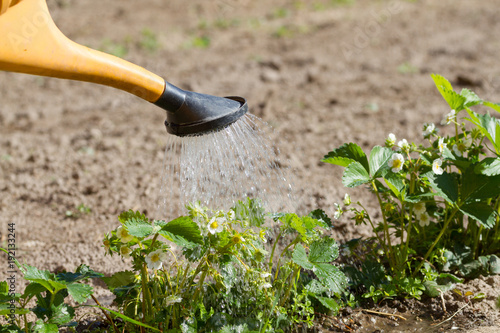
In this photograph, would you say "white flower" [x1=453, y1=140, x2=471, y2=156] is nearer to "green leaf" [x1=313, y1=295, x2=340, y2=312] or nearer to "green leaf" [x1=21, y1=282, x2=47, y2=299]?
"green leaf" [x1=313, y1=295, x2=340, y2=312]

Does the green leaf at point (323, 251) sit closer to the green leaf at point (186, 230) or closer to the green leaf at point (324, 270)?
the green leaf at point (324, 270)

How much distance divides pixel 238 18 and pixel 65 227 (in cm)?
380

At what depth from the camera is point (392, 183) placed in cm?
166

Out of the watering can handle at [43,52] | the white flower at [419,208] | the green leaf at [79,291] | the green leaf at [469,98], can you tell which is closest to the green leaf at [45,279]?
the green leaf at [79,291]

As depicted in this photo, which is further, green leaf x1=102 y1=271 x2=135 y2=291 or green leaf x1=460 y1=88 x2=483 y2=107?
green leaf x1=460 y1=88 x2=483 y2=107

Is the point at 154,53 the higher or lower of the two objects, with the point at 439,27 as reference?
lower

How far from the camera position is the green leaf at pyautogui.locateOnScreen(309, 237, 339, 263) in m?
1.54

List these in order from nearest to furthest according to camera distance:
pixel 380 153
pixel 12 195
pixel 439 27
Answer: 1. pixel 380 153
2. pixel 12 195
3. pixel 439 27

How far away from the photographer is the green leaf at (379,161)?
1680 mm

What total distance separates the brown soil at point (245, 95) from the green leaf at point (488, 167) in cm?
49

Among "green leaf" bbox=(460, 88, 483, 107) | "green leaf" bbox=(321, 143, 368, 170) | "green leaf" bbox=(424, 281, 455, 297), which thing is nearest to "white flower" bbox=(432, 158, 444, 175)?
"green leaf" bbox=(321, 143, 368, 170)

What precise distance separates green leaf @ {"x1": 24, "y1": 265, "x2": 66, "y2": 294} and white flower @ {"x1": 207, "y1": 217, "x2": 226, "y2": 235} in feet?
1.40

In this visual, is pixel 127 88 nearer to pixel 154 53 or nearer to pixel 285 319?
pixel 285 319

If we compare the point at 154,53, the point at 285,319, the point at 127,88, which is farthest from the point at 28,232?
the point at 154,53
